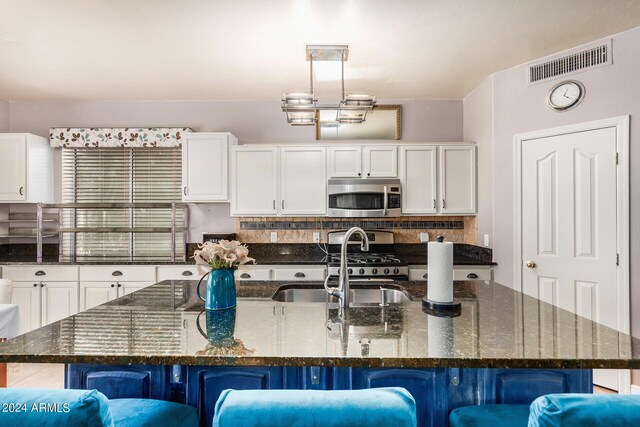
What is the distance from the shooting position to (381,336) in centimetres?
126

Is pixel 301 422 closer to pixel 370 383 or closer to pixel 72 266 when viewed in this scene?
pixel 370 383

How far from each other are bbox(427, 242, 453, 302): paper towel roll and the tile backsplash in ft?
7.91

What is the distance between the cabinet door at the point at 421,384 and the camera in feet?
4.27

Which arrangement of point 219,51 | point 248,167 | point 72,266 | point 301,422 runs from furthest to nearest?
point 248,167, point 72,266, point 219,51, point 301,422

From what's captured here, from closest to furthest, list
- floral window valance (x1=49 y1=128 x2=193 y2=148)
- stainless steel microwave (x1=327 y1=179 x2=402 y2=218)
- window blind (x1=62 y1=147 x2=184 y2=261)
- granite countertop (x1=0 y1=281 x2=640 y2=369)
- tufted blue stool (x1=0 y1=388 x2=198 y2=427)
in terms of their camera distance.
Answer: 1. tufted blue stool (x1=0 y1=388 x2=198 y2=427)
2. granite countertop (x1=0 y1=281 x2=640 y2=369)
3. stainless steel microwave (x1=327 y1=179 x2=402 y2=218)
4. floral window valance (x1=49 y1=128 x2=193 y2=148)
5. window blind (x1=62 y1=147 x2=184 y2=261)

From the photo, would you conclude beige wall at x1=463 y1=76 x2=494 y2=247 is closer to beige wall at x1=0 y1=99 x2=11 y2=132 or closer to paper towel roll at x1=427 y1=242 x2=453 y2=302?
paper towel roll at x1=427 y1=242 x2=453 y2=302

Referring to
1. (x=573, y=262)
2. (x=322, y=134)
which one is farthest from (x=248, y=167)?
(x=573, y=262)

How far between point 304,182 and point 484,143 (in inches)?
71.8

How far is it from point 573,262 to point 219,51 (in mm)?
3244

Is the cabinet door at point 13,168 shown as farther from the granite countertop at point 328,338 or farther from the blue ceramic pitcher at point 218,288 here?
the blue ceramic pitcher at point 218,288

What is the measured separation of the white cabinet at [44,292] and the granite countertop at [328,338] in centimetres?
234

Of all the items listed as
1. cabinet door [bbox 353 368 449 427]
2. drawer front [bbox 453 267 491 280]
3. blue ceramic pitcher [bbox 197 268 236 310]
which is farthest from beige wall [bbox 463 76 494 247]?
blue ceramic pitcher [bbox 197 268 236 310]

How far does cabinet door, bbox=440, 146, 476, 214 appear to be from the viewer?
368cm

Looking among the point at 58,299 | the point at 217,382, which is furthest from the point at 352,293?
the point at 58,299
